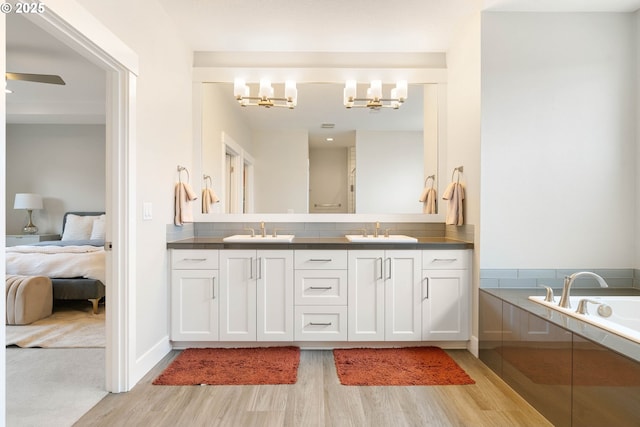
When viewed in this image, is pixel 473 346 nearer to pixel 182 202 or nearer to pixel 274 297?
pixel 274 297

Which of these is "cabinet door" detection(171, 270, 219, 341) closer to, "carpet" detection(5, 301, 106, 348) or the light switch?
the light switch

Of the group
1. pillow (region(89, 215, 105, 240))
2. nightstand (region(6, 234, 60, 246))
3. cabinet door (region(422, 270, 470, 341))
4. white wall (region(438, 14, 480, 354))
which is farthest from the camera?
nightstand (region(6, 234, 60, 246))

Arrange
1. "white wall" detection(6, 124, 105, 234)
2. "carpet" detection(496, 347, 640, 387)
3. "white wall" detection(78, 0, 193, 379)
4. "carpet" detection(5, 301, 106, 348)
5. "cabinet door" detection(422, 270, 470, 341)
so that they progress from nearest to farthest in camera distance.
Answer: "carpet" detection(496, 347, 640, 387)
"white wall" detection(78, 0, 193, 379)
"cabinet door" detection(422, 270, 470, 341)
"carpet" detection(5, 301, 106, 348)
"white wall" detection(6, 124, 105, 234)

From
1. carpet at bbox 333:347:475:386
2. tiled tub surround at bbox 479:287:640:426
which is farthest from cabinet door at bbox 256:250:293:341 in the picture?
tiled tub surround at bbox 479:287:640:426

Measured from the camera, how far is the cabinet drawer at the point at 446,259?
2799 mm

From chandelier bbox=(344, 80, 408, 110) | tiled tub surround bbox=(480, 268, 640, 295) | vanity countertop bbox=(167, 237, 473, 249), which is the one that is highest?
chandelier bbox=(344, 80, 408, 110)

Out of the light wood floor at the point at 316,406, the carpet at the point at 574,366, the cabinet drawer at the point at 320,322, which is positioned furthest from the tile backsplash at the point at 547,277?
the cabinet drawer at the point at 320,322

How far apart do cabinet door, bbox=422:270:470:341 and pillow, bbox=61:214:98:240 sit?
5109 mm

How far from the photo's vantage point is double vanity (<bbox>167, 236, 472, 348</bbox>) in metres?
2.79

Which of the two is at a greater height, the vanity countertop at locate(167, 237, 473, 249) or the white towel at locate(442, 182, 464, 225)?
the white towel at locate(442, 182, 464, 225)

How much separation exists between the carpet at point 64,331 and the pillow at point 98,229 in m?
1.55

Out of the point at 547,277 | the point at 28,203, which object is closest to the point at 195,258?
the point at 547,277

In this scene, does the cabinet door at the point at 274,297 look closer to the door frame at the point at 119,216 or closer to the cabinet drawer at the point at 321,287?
the cabinet drawer at the point at 321,287

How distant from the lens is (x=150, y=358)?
8.16 ft
